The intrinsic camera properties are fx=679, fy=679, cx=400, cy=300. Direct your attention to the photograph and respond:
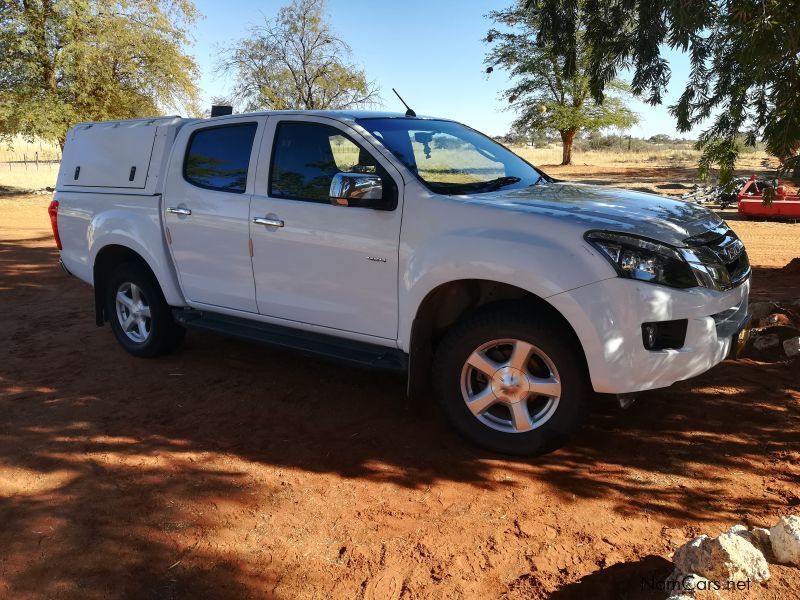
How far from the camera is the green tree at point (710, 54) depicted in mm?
4695

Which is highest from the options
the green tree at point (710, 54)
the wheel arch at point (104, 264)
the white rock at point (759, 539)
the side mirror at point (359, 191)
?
the green tree at point (710, 54)

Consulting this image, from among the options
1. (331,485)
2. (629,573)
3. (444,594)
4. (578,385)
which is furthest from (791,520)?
(331,485)

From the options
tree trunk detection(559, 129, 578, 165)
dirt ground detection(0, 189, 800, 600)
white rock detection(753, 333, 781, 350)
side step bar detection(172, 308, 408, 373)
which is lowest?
dirt ground detection(0, 189, 800, 600)

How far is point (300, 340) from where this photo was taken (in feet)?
15.1

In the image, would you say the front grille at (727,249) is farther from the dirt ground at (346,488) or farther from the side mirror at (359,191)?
the side mirror at (359,191)

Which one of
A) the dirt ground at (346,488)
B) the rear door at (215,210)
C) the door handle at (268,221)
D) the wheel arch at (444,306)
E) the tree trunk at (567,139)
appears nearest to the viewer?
the dirt ground at (346,488)

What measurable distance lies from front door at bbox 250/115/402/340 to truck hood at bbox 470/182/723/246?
27.7 inches

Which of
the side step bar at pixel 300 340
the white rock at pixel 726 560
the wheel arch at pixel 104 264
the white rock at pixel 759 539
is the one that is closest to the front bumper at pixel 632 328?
the white rock at pixel 759 539

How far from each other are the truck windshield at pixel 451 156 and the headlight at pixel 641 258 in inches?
42.5

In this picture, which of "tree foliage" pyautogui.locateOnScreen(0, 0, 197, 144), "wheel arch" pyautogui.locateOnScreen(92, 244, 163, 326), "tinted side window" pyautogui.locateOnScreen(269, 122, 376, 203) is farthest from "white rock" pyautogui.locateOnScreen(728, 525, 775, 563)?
"tree foliage" pyautogui.locateOnScreen(0, 0, 197, 144)

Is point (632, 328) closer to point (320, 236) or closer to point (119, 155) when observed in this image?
point (320, 236)

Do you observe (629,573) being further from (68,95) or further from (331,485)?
(68,95)

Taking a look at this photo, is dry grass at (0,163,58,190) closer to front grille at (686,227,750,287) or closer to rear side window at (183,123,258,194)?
rear side window at (183,123,258,194)

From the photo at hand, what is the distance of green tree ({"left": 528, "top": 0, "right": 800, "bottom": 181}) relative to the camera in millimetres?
4695
